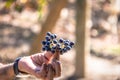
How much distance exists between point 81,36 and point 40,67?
6.05m

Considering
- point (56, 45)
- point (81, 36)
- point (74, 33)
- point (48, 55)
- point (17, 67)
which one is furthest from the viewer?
point (74, 33)

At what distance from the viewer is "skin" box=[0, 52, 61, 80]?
218 cm

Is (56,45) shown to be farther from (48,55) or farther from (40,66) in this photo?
A: (40,66)

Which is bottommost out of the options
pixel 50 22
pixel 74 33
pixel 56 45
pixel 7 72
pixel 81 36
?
pixel 7 72

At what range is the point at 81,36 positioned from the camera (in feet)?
27.6

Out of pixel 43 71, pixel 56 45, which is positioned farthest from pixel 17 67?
pixel 56 45

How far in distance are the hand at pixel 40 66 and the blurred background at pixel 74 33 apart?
428 centimetres

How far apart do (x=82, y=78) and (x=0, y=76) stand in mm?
5824

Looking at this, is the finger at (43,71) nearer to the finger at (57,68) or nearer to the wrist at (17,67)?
the finger at (57,68)

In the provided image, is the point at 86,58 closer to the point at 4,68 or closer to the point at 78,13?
the point at 78,13

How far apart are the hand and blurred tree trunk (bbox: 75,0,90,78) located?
560cm

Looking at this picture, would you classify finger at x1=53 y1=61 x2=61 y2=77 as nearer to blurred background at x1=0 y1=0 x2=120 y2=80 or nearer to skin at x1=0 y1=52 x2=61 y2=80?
skin at x1=0 y1=52 x2=61 y2=80

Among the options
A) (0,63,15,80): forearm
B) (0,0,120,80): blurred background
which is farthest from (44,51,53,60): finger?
(0,0,120,80): blurred background

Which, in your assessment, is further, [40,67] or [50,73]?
[40,67]
